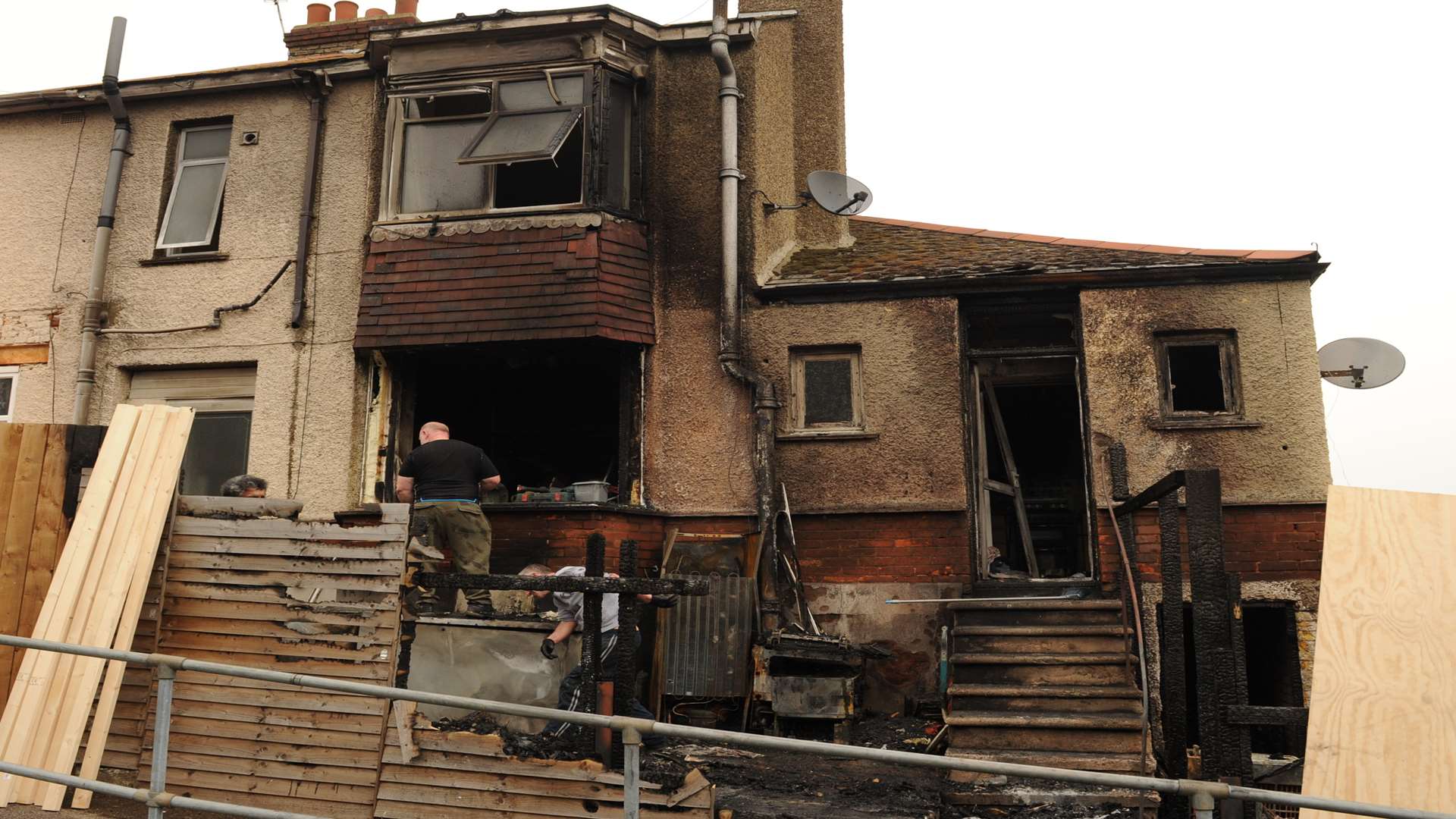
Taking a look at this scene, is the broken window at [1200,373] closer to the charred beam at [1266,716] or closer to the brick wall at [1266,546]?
the brick wall at [1266,546]

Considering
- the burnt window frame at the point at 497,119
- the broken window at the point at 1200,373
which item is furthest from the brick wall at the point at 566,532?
the broken window at the point at 1200,373

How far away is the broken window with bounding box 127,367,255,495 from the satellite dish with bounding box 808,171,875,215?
19.3 ft

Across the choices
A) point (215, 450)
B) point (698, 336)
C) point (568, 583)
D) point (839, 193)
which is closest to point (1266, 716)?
point (568, 583)

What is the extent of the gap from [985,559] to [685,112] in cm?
520

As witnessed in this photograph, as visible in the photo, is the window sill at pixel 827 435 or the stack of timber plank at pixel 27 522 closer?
the stack of timber plank at pixel 27 522

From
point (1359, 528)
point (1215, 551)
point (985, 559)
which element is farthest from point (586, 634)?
point (985, 559)

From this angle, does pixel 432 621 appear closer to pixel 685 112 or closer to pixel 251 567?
pixel 251 567

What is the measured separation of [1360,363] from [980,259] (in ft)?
11.6

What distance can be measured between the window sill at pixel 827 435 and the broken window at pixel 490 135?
2846 mm

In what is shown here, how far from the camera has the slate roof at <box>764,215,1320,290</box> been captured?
398 inches

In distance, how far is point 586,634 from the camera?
256 inches

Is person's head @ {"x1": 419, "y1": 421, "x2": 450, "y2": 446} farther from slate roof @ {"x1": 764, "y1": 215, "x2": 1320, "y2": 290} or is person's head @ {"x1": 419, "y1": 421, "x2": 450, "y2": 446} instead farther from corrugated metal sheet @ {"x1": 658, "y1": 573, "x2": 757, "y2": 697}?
slate roof @ {"x1": 764, "y1": 215, "x2": 1320, "y2": 290}

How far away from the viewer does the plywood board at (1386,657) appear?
485 centimetres

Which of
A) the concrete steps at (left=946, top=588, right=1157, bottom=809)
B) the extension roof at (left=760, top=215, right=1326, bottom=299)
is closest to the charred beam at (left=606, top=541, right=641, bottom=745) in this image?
the concrete steps at (left=946, top=588, right=1157, bottom=809)
